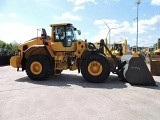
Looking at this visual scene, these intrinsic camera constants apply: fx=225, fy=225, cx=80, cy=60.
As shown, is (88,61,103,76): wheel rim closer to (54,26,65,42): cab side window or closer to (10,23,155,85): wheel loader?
A: (10,23,155,85): wheel loader

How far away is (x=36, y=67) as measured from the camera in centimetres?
1024

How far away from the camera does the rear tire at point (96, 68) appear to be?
31.5 ft

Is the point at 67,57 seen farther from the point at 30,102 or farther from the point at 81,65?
the point at 30,102

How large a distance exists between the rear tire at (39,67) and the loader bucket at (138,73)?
3.52 meters

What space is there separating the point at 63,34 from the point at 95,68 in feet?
7.36

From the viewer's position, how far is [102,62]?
962 cm

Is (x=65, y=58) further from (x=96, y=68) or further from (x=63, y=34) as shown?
(x=96, y=68)

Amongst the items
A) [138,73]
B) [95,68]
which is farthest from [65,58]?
[138,73]

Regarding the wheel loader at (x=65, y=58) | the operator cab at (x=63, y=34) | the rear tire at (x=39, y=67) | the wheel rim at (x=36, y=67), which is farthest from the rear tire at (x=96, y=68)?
the wheel rim at (x=36, y=67)

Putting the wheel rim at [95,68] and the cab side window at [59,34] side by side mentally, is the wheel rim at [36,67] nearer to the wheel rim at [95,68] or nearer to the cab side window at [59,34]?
the cab side window at [59,34]

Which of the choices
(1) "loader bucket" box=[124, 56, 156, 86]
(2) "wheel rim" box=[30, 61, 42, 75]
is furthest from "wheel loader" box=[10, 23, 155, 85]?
(1) "loader bucket" box=[124, 56, 156, 86]

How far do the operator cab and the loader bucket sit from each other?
3.01 meters

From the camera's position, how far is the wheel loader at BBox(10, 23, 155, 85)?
381 inches

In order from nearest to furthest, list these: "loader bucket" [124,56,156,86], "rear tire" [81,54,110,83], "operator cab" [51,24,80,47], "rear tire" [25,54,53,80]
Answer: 1. "loader bucket" [124,56,156,86]
2. "rear tire" [81,54,110,83]
3. "rear tire" [25,54,53,80]
4. "operator cab" [51,24,80,47]
